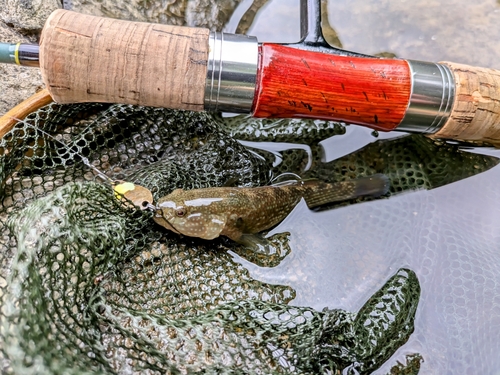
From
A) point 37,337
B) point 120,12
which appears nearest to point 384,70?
point 37,337

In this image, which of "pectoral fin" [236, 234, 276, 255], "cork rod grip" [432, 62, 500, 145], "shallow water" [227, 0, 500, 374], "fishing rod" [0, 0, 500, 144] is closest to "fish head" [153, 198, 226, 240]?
"pectoral fin" [236, 234, 276, 255]

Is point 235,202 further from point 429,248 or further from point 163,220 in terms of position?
point 429,248

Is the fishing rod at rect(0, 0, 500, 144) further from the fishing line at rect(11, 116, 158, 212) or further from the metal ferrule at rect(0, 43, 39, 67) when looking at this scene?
the fishing line at rect(11, 116, 158, 212)

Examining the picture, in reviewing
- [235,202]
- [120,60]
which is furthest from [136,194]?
[120,60]

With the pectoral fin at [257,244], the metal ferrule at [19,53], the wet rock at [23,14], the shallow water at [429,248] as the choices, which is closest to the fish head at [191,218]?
the pectoral fin at [257,244]

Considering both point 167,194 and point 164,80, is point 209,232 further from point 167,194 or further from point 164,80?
point 164,80

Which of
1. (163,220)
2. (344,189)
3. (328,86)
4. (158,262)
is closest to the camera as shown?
(328,86)
